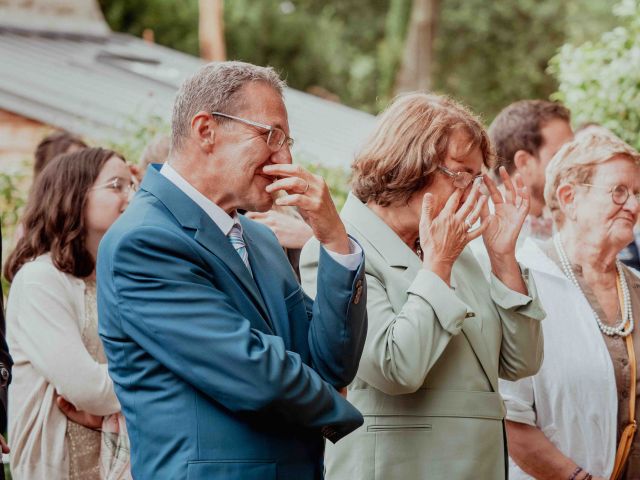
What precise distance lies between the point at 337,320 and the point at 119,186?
2077 mm

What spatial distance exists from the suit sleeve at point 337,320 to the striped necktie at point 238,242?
24 cm

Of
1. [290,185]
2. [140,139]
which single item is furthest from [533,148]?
[140,139]

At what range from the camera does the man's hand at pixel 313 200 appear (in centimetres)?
283

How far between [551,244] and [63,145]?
11.1 ft

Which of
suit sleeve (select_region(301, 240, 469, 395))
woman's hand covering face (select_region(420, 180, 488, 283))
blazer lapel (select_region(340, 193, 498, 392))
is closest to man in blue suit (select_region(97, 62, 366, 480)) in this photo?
suit sleeve (select_region(301, 240, 469, 395))

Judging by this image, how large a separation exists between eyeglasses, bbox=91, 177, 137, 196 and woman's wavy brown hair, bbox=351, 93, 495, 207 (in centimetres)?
139

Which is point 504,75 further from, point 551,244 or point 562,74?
point 551,244

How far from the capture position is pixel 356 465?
11.0 ft

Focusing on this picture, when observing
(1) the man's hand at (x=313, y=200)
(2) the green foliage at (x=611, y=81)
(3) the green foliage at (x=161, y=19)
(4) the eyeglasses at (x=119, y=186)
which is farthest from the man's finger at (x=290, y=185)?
(3) the green foliage at (x=161, y=19)

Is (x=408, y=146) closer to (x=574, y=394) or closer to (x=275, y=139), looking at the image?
(x=275, y=139)

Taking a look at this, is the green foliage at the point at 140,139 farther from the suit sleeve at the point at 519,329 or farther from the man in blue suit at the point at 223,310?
the man in blue suit at the point at 223,310

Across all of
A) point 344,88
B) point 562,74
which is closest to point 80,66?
point 562,74

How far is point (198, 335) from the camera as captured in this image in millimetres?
2635

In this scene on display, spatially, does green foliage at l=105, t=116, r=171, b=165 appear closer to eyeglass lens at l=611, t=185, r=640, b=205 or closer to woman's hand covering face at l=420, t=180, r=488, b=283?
eyeglass lens at l=611, t=185, r=640, b=205
